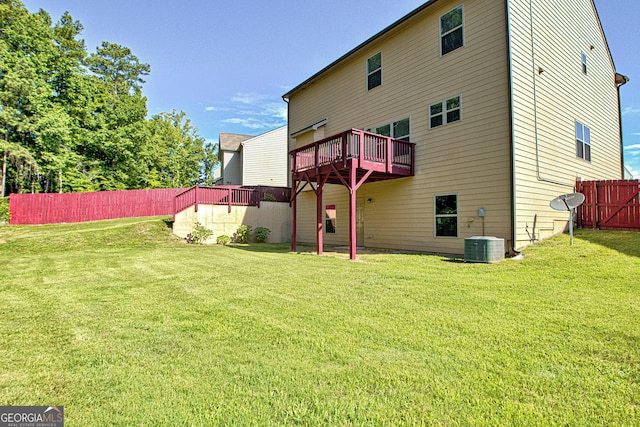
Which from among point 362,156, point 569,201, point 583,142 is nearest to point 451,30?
point 362,156

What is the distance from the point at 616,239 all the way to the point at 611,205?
2.33 meters

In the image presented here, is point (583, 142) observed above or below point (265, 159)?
below

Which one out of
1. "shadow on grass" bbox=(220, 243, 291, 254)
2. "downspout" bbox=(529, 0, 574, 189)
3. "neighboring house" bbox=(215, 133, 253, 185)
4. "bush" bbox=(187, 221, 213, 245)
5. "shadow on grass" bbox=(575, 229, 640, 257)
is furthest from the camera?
"neighboring house" bbox=(215, 133, 253, 185)

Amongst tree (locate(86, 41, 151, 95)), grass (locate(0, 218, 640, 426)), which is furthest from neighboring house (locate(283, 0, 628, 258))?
tree (locate(86, 41, 151, 95))

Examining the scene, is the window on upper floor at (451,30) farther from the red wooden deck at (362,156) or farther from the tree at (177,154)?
the tree at (177,154)

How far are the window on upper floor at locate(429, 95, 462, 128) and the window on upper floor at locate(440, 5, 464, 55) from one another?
1572mm

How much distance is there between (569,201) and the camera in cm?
848

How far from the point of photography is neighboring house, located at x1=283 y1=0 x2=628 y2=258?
8758 mm

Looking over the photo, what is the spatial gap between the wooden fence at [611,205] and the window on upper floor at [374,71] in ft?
25.1

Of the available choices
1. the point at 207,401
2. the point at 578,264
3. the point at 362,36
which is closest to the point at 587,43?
the point at 362,36

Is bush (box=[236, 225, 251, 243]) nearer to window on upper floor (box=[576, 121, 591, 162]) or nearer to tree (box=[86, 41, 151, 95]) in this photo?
window on upper floor (box=[576, 121, 591, 162])

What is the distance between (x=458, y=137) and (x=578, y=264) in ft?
15.5

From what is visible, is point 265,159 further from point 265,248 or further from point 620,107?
point 620,107

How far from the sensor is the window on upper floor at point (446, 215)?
9.69 meters
